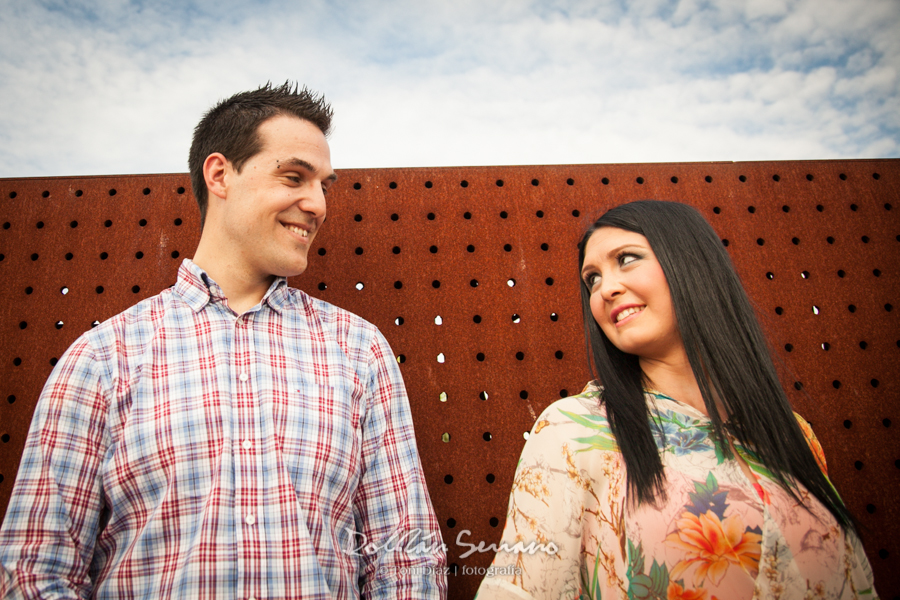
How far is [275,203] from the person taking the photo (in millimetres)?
1399

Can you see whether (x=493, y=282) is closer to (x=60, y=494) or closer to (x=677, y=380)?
(x=677, y=380)

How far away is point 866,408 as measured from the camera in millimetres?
1800

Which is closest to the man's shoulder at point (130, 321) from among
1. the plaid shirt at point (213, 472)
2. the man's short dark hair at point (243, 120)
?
the plaid shirt at point (213, 472)

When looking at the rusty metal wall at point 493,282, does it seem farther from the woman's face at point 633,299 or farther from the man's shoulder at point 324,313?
the woman's face at point 633,299

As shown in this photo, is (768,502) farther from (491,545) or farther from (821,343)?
(821,343)

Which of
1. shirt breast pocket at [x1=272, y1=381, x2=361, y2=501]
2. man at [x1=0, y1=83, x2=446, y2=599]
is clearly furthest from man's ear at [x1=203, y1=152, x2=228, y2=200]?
shirt breast pocket at [x1=272, y1=381, x2=361, y2=501]

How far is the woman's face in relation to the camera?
4.15 ft

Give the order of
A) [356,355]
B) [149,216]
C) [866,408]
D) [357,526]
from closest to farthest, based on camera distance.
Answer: [357,526], [356,355], [866,408], [149,216]

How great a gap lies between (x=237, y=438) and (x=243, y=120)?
3.26 feet

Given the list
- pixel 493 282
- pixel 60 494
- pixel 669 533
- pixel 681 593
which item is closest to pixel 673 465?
pixel 669 533

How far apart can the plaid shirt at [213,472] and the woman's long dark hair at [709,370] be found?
0.59 m

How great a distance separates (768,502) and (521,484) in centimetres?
55

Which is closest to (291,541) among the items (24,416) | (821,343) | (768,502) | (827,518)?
(768,502)

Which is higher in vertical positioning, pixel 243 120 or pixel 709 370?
pixel 243 120
